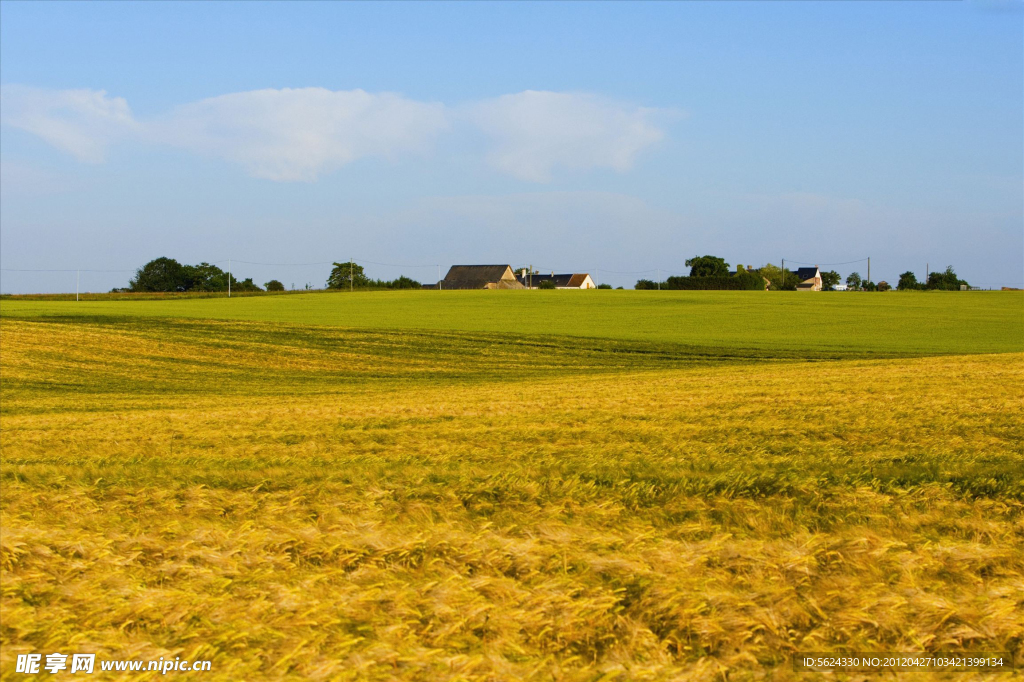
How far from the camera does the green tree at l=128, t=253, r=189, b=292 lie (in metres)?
121

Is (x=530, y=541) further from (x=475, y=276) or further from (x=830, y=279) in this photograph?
(x=830, y=279)

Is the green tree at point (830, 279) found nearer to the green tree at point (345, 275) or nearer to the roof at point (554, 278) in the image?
the roof at point (554, 278)

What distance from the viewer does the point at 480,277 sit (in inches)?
5748

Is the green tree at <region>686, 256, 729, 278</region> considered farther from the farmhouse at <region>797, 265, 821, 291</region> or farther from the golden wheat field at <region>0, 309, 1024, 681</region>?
the golden wheat field at <region>0, 309, 1024, 681</region>

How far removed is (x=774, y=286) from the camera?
138 m

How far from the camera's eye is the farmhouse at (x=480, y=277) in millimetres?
143625

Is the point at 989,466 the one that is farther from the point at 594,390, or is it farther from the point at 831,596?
the point at 594,390

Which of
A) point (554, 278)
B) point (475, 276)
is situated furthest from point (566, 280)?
point (475, 276)

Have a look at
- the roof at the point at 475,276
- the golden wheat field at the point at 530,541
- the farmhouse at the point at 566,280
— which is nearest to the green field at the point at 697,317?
the golden wheat field at the point at 530,541

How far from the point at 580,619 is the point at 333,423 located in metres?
7.57

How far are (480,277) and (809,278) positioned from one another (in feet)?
263

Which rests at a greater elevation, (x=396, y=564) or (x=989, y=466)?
(x=989, y=466)

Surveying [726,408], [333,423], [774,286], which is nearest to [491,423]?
[333,423]

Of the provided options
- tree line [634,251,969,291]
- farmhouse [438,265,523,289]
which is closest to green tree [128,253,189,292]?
farmhouse [438,265,523,289]
